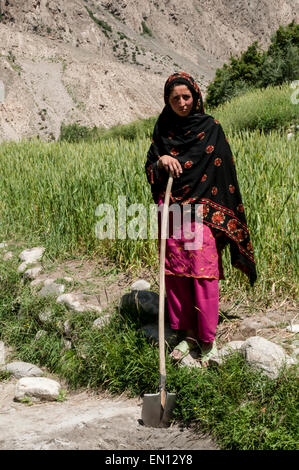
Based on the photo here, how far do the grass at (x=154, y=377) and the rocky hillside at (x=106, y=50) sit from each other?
37382mm

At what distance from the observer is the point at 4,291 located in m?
4.22

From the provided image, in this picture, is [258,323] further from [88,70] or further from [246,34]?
[246,34]

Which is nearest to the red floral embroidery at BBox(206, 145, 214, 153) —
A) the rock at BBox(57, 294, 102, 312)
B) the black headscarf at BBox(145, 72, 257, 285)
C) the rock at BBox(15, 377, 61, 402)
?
the black headscarf at BBox(145, 72, 257, 285)

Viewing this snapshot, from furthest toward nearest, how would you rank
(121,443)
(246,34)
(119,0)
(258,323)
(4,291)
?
(246,34)
(119,0)
(4,291)
(258,323)
(121,443)

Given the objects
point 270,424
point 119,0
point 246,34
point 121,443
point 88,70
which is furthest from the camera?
point 246,34

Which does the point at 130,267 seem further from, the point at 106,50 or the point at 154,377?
the point at 106,50

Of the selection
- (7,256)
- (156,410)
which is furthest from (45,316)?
(156,410)

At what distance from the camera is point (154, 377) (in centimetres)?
249

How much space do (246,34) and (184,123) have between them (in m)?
79.2

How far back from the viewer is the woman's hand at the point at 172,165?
2348 millimetres

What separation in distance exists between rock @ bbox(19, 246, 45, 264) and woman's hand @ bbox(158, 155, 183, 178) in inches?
93.5
